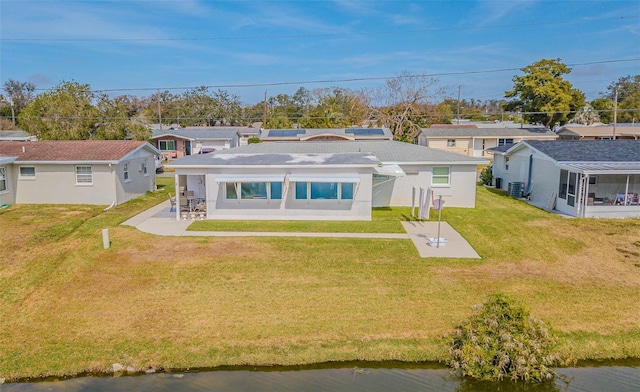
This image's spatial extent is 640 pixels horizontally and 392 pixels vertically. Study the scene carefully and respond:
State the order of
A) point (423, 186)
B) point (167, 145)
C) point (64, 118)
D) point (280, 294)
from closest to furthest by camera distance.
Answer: point (280, 294) < point (423, 186) < point (64, 118) < point (167, 145)

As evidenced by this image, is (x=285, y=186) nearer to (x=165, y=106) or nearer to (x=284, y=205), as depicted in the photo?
(x=284, y=205)

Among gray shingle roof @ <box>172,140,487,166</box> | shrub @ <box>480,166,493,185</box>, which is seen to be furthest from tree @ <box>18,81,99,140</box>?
shrub @ <box>480,166,493,185</box>

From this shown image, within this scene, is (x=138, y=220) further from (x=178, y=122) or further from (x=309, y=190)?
(x=178, y=122)

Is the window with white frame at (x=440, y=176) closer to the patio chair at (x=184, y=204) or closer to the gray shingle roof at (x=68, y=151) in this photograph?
the patio chair at (x=184, y=204)

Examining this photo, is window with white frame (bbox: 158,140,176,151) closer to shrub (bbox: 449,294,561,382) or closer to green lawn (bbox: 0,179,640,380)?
green lawn (bbox: 0,179,640,380)

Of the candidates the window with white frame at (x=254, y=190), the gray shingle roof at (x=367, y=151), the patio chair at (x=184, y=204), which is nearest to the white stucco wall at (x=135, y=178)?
the gray shingle roof at (x=367, y=151)

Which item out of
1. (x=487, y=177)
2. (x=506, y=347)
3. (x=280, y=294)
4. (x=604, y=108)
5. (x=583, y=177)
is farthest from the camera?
(x=604, y=108)

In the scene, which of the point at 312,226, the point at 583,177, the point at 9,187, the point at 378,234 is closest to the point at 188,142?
the point at 9,187
